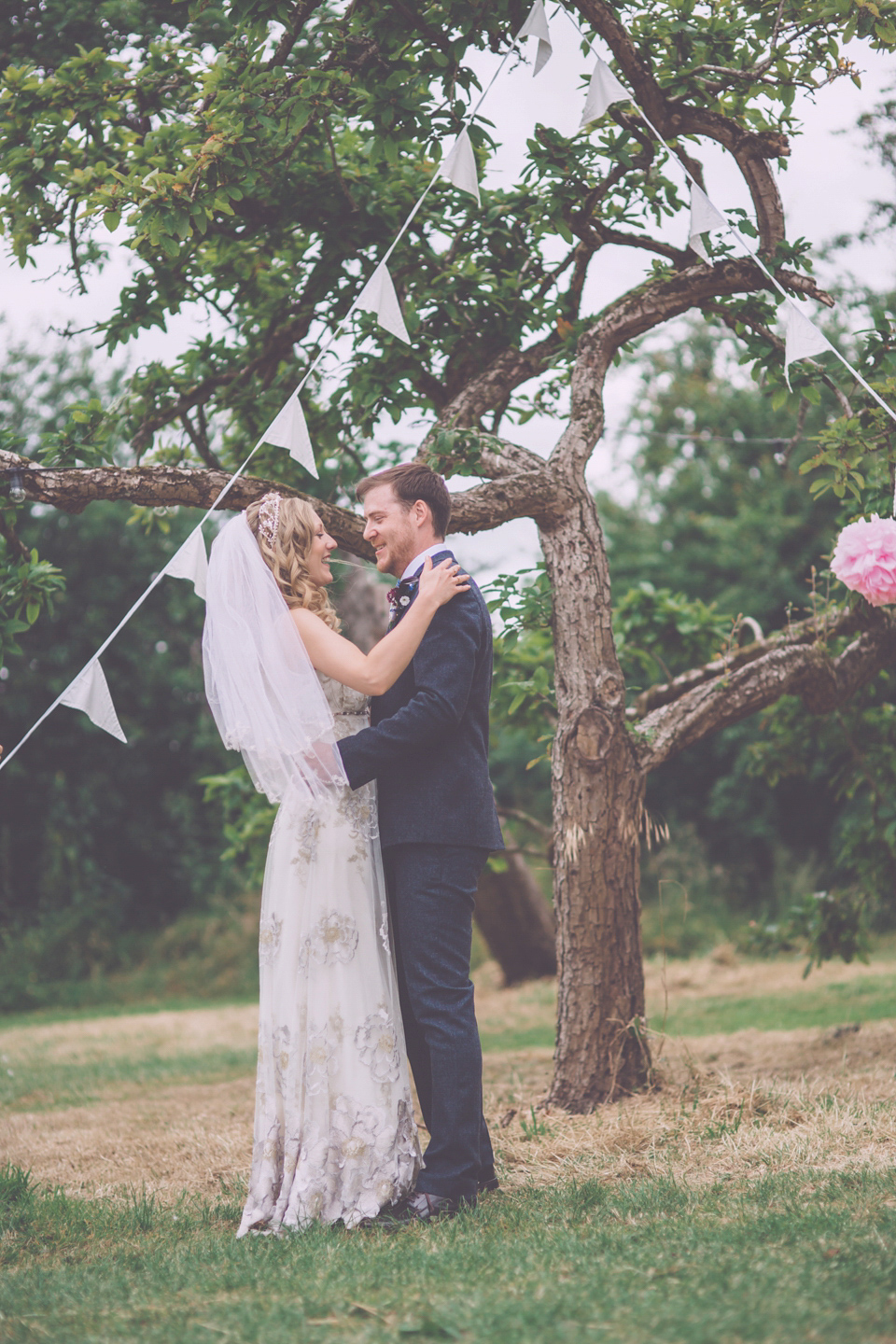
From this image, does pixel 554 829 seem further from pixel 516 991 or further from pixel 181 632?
pixel 181 632

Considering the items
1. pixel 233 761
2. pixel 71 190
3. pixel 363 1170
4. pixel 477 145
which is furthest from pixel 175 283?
pixel 233 761

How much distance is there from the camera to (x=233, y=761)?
16219mm

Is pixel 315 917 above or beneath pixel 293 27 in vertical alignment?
beneath

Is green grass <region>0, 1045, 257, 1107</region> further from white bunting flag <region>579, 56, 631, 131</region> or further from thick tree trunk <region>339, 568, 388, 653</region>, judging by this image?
white bunting flag <region>579, 56, 631, 131</region>

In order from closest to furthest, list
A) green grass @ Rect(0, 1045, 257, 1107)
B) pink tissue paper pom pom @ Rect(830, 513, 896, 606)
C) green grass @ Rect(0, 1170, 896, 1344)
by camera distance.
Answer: green grass @ Rect(0, 1170, 896, 1344)
pink tissue paper pom pom @ Rect(830, 513, 896, 606)
green grass @ Rect(0, 1045, 257, 1107)

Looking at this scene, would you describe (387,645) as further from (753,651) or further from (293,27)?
(753,651)

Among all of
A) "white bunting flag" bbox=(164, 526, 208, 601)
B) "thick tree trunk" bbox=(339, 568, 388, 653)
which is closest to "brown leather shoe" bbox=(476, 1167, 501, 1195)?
"white bunting flag" bbox=(164, 526, 208, 601)

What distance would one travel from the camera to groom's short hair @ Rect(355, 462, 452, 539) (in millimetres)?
3635

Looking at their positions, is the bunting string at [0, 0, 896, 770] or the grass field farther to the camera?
the bunting string at [0, 0, 896, 770]

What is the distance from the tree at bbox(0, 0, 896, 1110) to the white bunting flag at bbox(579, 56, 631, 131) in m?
0.31

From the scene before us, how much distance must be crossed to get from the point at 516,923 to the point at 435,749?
7.18 meters

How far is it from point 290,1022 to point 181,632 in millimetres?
13859

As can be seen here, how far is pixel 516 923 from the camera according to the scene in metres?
10.3

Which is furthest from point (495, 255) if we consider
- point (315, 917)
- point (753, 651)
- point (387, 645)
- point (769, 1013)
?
point (769, 1013)
